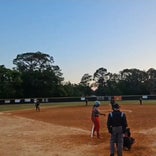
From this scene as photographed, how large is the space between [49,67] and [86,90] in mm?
17111

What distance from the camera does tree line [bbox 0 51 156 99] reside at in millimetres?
102688

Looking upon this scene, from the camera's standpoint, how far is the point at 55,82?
111m

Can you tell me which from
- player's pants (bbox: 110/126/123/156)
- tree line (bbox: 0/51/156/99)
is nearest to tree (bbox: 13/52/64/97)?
tree line (bbox: 0/51/156/99)

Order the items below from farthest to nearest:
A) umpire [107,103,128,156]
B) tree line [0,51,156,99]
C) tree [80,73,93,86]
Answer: tree [80,73,93,86]
tree line [0,51,156,99]
umpire [107,103,128,156]

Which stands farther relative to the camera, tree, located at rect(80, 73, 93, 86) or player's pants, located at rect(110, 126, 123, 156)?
tree, located at rect(80, 73, 93, 86)

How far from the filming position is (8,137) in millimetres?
20656

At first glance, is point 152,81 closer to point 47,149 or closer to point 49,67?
point 49,67

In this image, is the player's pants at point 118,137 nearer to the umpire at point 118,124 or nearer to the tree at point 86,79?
the umpire at point 118,124

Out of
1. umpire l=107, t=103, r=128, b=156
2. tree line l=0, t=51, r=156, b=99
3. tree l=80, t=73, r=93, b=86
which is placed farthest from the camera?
tree l=80, t=73, r=93, b=86

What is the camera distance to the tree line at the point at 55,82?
337 feet

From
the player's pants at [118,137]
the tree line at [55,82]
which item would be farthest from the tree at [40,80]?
the player's pants at [118,137]

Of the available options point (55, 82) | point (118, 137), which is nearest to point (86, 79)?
point (55, 82)

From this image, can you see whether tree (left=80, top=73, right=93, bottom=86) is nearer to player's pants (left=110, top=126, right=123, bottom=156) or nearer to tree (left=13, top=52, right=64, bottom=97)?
tree (left=13, top=52, right=64, bottom=97)

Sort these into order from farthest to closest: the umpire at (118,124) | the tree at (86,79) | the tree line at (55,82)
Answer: the tree at (86,79) → the tree line at (55,82) → the umpire at (118,124)
